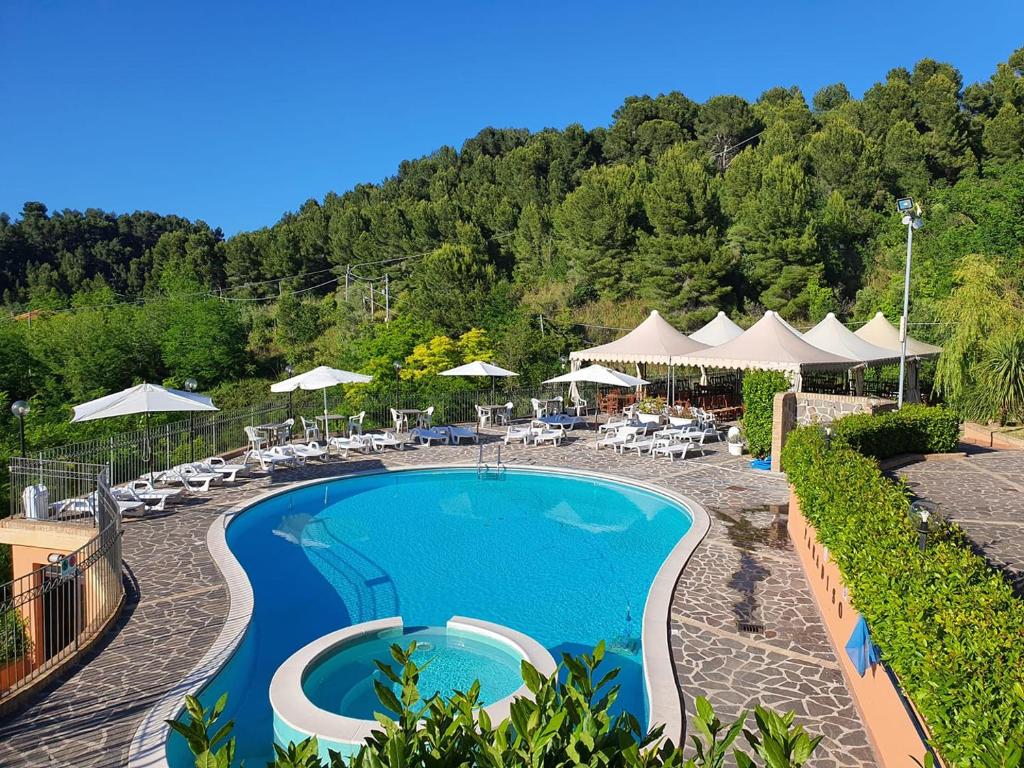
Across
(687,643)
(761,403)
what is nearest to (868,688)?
(687,643)

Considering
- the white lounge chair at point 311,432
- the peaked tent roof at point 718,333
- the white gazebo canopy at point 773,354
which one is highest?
the peaked tent roof at point 718,333

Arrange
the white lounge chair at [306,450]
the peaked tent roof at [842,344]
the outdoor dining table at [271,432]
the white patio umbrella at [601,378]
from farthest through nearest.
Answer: the peaked tent roof at [842,344]
the white patio umbrella at [601,378]
the outdoor dining table at [271,432]
the white lounge chair at [306,450]

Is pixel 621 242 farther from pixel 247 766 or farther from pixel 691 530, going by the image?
pixel 247 766

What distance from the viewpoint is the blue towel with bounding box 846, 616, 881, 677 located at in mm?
5148

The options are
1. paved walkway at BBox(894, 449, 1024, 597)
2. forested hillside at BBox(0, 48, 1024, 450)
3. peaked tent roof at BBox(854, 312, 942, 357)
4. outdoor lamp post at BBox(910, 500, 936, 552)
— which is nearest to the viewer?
outdoor lamp post at BBox(910, 500, 936, 552)

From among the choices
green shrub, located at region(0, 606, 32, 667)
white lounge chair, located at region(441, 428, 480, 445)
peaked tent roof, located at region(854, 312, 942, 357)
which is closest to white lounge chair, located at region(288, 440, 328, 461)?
white lounge chair, located at region(441, 428, 480, 445)

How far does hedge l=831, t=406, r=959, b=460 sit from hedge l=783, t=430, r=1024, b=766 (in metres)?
5.91

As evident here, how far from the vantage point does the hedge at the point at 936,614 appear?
345 centimetres

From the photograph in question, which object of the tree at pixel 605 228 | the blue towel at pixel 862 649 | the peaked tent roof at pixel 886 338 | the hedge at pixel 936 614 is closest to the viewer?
the hedge at pixel 936 614

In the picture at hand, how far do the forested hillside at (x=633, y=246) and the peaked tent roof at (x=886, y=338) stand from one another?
5.52 feet

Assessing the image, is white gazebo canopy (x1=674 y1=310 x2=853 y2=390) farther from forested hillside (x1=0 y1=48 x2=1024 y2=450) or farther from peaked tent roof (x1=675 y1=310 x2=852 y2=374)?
forested hillside (x1=0 y1=48 x2=1024 y2=450)

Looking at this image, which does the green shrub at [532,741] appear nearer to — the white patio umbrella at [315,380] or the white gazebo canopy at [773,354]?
the white patio umbrella at [315,380]

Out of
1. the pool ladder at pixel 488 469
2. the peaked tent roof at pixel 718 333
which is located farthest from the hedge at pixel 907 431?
the peaked tent roof at pixel 718 333

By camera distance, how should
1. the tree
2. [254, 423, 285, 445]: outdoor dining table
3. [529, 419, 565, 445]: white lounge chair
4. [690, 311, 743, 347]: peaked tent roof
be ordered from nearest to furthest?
[254, 423, 285, 445]: outdoor dining table < [529, 419, 565, 445]: white lounge chair < [690, 311, 743, 347]: peaked tent roof < the tree
